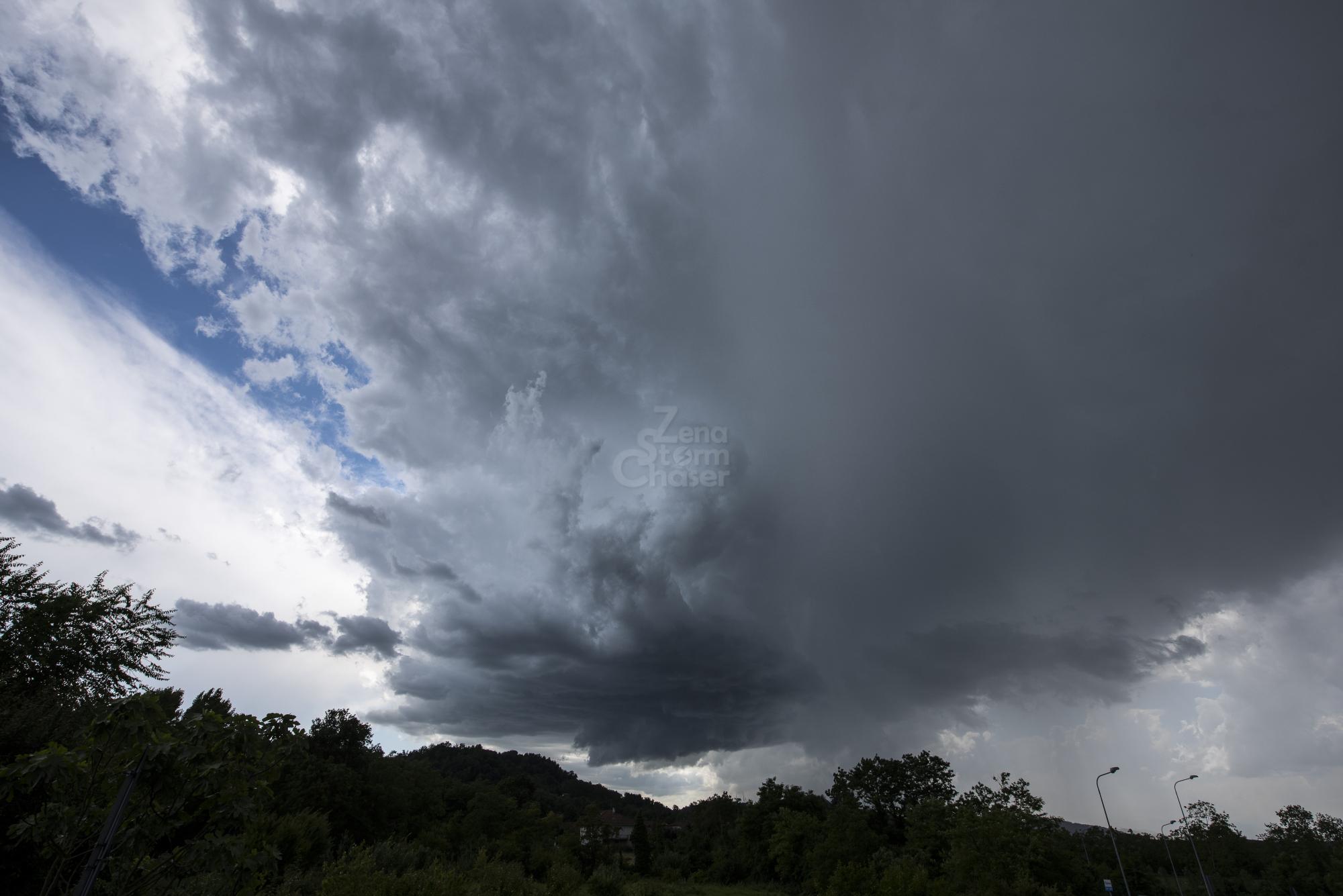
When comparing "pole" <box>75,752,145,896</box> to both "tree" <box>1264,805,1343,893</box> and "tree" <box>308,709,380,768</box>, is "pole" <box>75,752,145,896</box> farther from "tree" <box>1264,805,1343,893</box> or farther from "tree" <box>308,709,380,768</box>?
"tree" <box>1264,805,1343,893</box>

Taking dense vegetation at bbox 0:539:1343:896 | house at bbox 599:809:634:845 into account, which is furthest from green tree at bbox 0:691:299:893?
house at bbox 599:809:634:845

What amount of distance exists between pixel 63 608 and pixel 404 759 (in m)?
77.5

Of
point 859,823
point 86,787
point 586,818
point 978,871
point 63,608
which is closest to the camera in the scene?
point 86,787

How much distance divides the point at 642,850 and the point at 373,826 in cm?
6153

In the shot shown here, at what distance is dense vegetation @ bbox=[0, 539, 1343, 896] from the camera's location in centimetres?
798

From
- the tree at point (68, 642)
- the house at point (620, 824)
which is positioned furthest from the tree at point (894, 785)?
the tree at point (68, 642)

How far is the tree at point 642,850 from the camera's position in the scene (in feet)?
353

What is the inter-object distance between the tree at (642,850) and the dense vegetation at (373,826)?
397 millimetres

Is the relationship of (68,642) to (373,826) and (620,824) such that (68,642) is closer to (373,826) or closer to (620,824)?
(373,826)

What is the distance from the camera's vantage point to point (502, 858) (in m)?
72.8

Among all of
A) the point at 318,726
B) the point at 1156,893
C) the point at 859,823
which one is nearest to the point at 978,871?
the point at 859,823

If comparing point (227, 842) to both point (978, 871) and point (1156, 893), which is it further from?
point (1156, 893)

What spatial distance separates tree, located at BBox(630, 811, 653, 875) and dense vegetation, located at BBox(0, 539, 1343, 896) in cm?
40

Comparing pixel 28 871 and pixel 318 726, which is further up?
pixel 318 726
